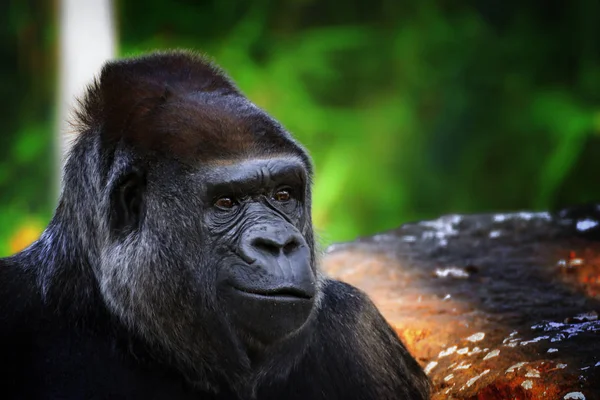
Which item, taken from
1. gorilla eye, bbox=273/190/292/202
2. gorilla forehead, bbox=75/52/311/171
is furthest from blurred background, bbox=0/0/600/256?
gorilla eye, bbox=273/190/292/202

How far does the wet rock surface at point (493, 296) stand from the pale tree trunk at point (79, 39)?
4.71 metres

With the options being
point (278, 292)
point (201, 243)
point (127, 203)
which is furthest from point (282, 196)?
point (127, 203)

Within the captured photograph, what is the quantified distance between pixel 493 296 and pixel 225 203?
6.89ft

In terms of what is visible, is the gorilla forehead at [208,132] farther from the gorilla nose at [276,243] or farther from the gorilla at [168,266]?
the gorilla nose at [276,243]

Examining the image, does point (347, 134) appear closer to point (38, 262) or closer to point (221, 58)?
point (221, 58)

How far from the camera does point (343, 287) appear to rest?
3682 millimetres

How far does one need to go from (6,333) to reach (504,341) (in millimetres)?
2302

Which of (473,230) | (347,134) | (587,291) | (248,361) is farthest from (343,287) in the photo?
(347,134)

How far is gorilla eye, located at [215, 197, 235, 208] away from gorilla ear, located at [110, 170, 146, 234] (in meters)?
0.29

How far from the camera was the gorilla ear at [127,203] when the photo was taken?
302 centimetres

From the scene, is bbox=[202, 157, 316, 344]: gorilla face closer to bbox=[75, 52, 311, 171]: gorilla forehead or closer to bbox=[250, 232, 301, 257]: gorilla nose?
bbox=[250, 232, 301, 257]: gorilla nose

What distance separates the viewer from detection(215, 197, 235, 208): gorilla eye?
3.03m

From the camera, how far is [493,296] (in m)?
4.52

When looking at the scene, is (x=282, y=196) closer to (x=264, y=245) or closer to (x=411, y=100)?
(x=264, y=245)
